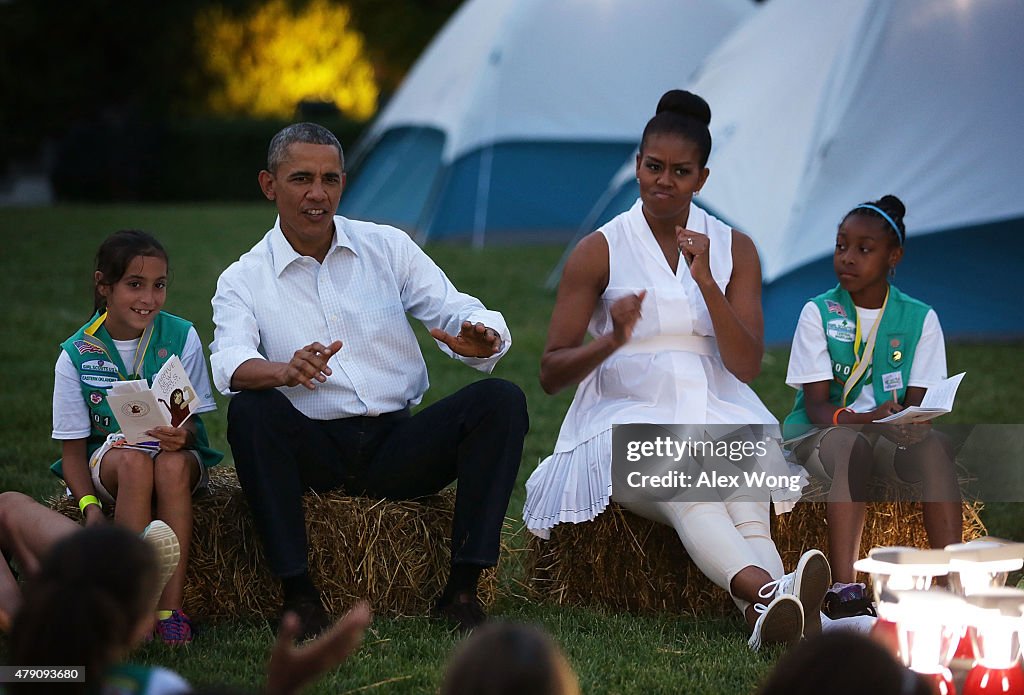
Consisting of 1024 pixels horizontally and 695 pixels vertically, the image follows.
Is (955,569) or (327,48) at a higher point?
A: (327,48)

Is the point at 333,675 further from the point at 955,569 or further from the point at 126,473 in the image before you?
the point at 955,569

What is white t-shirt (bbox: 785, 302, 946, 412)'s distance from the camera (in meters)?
3.91

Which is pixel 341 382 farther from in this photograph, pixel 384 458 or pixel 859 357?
pixel 859 357

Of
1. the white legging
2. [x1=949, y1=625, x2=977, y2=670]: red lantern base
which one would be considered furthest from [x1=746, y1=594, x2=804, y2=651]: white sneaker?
[x1=949, y1=625, x2=977, y2=670]: red lantern base

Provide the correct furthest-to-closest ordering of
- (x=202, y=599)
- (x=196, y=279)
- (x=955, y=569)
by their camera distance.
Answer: (x=196, y=279)
(x=202, y=599)
(x=955, y=569)

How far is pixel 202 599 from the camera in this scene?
3604 millimetres

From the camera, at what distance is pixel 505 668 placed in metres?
1.71

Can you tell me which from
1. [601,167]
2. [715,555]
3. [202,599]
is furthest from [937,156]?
[601,167]

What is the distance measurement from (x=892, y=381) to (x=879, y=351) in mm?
97

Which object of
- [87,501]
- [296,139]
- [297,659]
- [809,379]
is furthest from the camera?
[809,379]

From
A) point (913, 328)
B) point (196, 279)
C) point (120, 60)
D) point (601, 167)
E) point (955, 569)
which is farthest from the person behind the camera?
point (120, 60)

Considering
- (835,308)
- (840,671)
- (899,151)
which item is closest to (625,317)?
(835,308)

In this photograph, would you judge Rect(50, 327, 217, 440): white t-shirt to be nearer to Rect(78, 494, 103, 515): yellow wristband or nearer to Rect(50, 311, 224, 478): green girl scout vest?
Rect(50, 311, 224, 478): green girl scout vest

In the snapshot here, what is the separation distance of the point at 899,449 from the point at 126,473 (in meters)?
2.10
